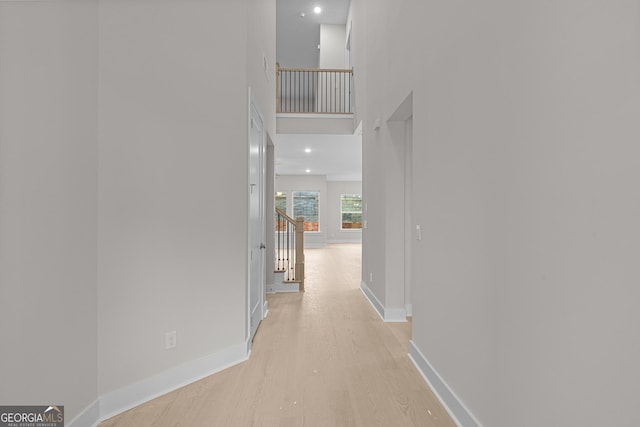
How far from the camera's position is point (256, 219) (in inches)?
139

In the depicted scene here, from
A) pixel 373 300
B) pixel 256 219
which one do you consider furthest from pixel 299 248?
pixel 256 219

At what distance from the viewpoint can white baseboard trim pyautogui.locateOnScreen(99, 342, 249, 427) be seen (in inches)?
77.7

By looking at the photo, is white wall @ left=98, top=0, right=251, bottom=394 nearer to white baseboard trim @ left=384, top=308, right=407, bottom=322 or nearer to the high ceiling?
white baseboard trim @ left=384, top=308, right=407, bottom=322

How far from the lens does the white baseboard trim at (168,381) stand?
1974mm

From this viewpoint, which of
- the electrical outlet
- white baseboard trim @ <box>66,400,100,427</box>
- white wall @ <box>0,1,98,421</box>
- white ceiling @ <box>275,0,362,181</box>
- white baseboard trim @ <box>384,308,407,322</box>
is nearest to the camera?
white wall @ <box>0,1,98,421</box>

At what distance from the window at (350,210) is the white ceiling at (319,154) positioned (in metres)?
1.73

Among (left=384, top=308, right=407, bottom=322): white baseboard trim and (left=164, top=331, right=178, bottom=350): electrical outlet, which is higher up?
(left=164, top=331, right=178, bottom=350): electrical outlet

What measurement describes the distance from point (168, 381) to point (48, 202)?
1.38 m

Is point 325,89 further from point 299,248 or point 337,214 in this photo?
point 337,214

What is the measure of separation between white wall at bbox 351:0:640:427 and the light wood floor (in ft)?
1.17

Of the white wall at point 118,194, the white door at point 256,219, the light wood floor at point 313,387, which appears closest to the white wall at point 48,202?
the white wall at point 118,194

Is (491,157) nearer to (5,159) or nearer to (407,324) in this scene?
(5,159)

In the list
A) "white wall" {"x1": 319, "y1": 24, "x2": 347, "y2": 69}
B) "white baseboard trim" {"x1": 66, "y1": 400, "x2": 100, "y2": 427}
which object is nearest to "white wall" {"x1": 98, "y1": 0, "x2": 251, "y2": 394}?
"white baseboard trim" {"x1": 66, "y1": 400, "x2": 100, "y2": 427}

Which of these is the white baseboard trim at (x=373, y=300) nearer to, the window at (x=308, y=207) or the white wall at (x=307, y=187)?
the white wall at (x=307, y=187)
